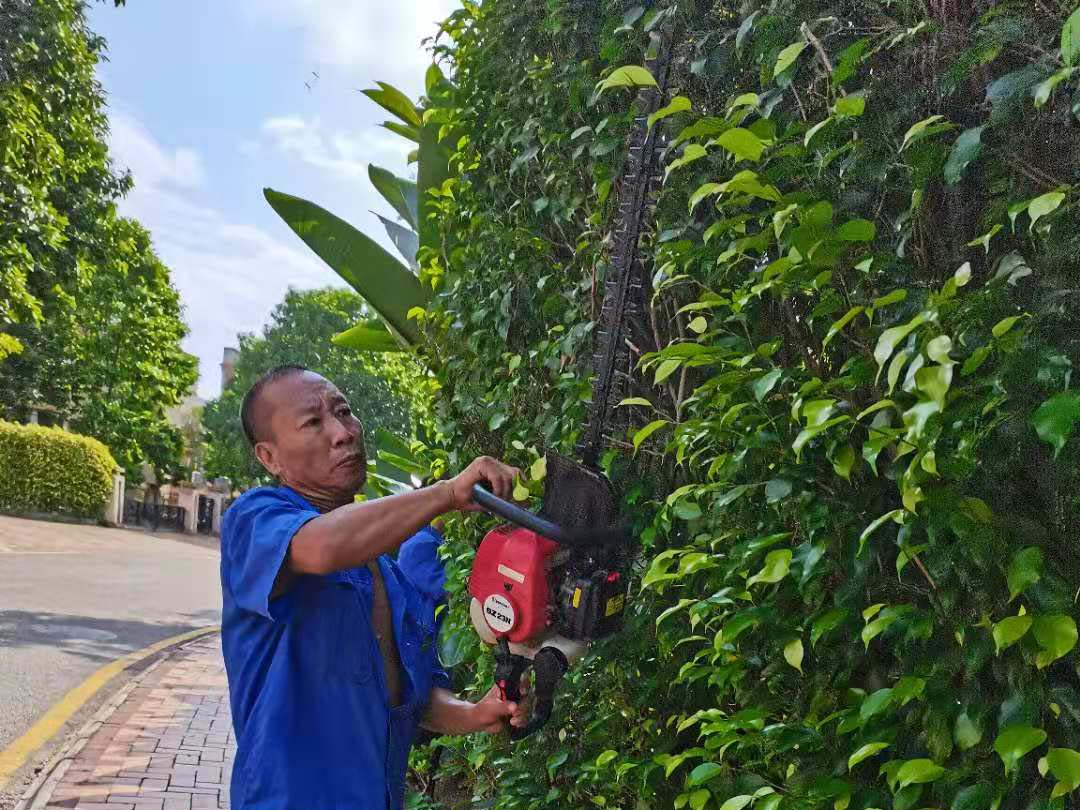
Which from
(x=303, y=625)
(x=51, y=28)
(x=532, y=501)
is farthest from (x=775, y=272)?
(x=51, y=28)

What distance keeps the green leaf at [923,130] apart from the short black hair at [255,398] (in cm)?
159

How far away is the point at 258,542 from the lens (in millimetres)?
2174

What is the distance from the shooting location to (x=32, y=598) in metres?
12.5

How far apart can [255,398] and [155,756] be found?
4.72 metres

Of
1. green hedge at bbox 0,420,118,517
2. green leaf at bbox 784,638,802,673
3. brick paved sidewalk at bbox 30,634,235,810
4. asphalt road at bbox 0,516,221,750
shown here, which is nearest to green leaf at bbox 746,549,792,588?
green leaf at bbox 784,638,802,673

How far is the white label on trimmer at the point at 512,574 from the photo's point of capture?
195 cm

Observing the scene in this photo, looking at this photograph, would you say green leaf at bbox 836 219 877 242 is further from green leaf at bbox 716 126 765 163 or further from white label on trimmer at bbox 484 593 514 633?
white label on trimmer at bbox 484 593 514 633

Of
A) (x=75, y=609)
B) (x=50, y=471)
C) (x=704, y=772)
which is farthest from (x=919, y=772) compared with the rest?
(x=50, y=471)

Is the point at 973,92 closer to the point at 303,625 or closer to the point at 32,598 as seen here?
the point at 303,625

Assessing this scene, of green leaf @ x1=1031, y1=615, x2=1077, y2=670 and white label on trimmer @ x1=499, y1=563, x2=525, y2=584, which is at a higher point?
white label on trimmer @ x1=499, y1=563, x2=525, y2=584

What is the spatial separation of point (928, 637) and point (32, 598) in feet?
43.0

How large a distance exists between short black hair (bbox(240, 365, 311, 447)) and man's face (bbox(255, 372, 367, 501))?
2 cm

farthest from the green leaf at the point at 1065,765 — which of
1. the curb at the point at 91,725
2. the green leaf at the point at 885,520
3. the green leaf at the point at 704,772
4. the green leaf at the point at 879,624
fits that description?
the curb at the point at 91,725

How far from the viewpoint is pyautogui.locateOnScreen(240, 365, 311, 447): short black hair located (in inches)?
101
